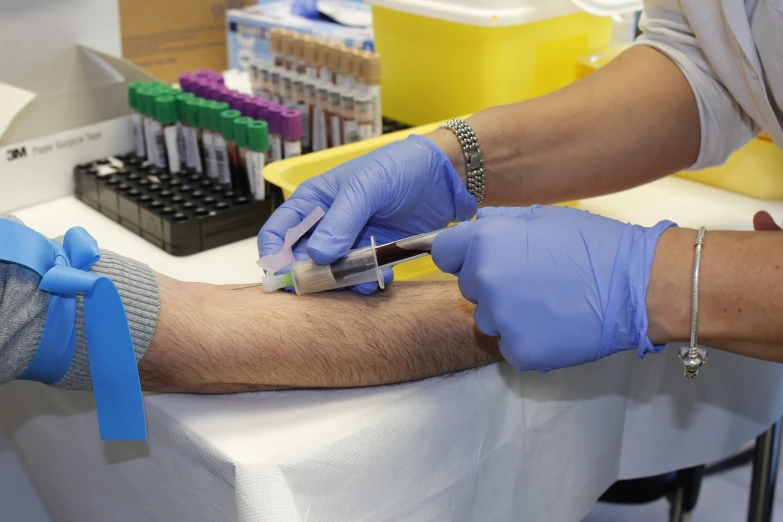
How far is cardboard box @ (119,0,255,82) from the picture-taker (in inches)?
90.3

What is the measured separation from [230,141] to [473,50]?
1.60 feet

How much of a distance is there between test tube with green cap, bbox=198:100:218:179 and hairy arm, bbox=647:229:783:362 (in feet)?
2.64

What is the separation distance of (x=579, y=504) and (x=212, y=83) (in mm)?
957

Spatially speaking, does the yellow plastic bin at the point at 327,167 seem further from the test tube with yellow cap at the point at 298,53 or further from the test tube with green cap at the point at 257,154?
the test tube with yellow cap at the point at 298,53

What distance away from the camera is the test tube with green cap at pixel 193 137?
1372 millimetres

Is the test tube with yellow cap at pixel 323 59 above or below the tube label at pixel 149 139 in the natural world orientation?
above

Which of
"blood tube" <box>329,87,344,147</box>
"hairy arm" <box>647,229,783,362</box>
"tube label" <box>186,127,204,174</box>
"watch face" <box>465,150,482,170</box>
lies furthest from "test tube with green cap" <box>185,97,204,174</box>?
"hairy arm" <box>647,229,783,362</box>

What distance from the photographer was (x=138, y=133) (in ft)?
4.76

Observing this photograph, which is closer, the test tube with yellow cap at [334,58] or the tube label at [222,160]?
the tube label at [222,160]

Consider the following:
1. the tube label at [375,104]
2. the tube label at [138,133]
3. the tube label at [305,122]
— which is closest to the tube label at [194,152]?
the tube label at [138,133]

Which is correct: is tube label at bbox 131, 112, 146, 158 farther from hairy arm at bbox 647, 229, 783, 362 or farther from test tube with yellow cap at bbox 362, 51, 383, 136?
hairy arm at bbox 647, 229, 783, 362

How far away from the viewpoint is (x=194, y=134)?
54.4 inches

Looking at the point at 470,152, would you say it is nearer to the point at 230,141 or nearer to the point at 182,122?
the point at 230,141

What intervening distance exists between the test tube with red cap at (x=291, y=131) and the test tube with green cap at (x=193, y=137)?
0.16 meters
